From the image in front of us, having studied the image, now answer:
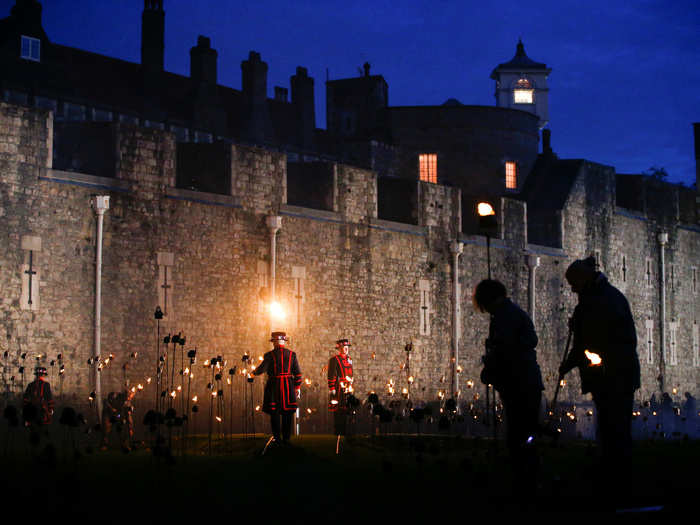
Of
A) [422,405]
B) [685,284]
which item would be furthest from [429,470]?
[685,284]

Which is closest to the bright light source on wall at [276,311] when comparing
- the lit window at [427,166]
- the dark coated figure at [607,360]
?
the dark coated figure at [607,360]

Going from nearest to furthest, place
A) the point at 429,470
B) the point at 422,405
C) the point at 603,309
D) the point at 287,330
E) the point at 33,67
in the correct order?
the point at 603,309 → the point at 429,470 → the point at 287,330 → the point at 422,405 → the point at 33,67

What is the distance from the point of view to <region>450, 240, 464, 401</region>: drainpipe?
2922cm

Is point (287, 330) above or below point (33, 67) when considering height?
below

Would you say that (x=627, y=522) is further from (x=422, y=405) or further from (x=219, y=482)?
(x=422, y=405)

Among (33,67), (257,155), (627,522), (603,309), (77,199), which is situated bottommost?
(627,522)

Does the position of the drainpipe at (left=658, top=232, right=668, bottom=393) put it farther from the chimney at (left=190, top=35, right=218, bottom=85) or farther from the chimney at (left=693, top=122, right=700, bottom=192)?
the chimney at (left=190, top=35, right=218, bottom=85)

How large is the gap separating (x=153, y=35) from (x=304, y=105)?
10708 mm

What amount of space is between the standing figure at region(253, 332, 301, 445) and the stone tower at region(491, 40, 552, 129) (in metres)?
73.4

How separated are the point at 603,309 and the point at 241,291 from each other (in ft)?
50.0

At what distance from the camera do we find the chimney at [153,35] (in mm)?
51531

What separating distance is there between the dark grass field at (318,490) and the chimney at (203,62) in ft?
140

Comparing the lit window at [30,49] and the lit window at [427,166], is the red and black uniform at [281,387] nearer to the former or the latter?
the lit window at [427,166]

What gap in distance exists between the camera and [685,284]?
39438 mm
